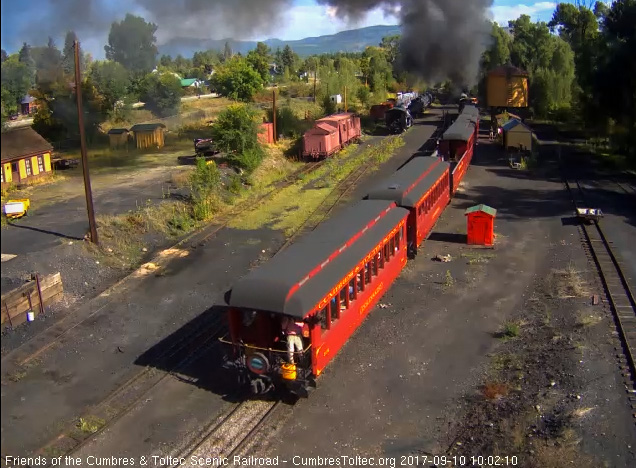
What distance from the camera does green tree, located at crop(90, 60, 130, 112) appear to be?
38.2 metres

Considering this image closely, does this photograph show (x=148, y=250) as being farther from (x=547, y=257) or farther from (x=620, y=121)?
(x=620, y=121)

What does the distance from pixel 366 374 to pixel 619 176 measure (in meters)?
25.4

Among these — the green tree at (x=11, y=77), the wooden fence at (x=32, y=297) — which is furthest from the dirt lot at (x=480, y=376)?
the wooden fence at (x=32, y=297)

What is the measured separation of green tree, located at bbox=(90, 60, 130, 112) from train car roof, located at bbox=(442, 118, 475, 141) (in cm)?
2134

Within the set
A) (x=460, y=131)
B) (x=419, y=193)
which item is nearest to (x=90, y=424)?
(x=419, y=193)

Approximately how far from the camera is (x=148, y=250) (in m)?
20.8

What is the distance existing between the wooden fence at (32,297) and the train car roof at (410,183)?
9432 millimetres

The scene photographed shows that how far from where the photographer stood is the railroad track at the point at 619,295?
12.0 metres

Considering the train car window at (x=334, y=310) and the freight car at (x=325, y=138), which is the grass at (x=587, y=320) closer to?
the train car window at (x=334, y=310)

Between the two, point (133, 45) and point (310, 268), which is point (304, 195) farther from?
point (310, 268)

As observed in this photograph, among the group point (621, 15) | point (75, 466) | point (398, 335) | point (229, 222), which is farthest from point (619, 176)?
point (75, 466)

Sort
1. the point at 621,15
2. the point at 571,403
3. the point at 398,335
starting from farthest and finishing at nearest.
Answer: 1. the point at 621,15
2. the point at 398,335
3. the point at 571,403

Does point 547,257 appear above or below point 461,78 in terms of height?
below

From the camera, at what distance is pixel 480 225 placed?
66.2 ft
